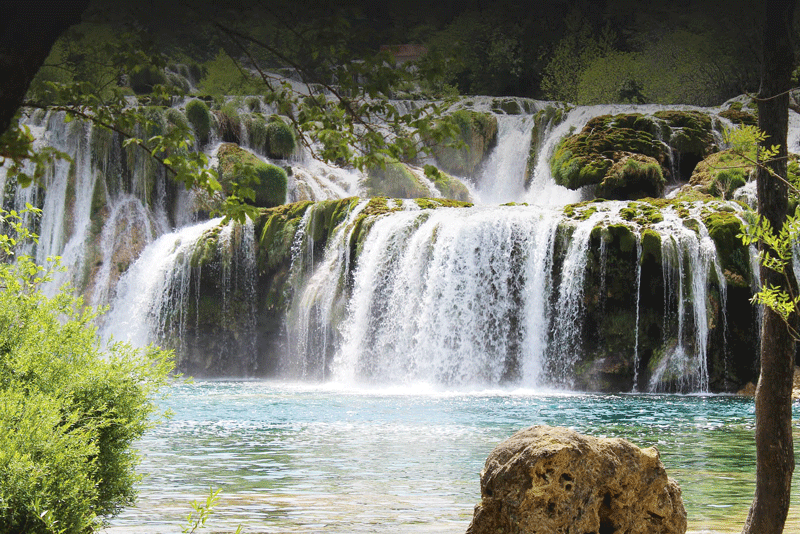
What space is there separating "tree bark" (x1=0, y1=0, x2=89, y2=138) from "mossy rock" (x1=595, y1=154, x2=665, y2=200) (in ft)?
94.7

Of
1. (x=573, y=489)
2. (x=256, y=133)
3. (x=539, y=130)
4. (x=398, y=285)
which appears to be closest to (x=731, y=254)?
(x=398, y=285)

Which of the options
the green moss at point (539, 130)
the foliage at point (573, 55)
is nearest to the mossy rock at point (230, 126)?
the green moss at point (539, 130)

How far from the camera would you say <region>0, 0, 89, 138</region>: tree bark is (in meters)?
3.31

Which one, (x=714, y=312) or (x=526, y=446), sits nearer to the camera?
(x=526, y=446)

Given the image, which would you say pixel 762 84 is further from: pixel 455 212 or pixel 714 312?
pixel 455 212

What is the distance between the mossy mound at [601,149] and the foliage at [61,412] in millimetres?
27302

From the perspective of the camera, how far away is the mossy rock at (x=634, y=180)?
30625 millimetres

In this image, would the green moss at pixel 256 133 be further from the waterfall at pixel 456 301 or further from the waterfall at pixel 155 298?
the waterfall at pixel 456 301

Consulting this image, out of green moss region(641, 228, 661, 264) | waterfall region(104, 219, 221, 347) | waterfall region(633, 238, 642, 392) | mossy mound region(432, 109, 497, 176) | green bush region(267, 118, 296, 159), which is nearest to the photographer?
green moss region(641, 228, 661, 264)

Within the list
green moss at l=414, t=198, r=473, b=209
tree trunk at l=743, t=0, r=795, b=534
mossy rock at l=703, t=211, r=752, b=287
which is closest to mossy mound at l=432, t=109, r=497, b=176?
green moss at l=414, t=198, r=473, b=209

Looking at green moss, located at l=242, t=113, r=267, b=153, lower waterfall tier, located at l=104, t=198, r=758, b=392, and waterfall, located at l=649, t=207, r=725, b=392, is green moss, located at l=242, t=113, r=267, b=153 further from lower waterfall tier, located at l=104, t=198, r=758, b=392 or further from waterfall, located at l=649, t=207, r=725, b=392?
waterfall, located at l=649, t=207, r=725, b=392

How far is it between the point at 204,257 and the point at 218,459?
2042 cm

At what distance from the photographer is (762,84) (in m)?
5.51

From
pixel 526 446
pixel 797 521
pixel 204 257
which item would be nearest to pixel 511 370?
pixel 204 257
